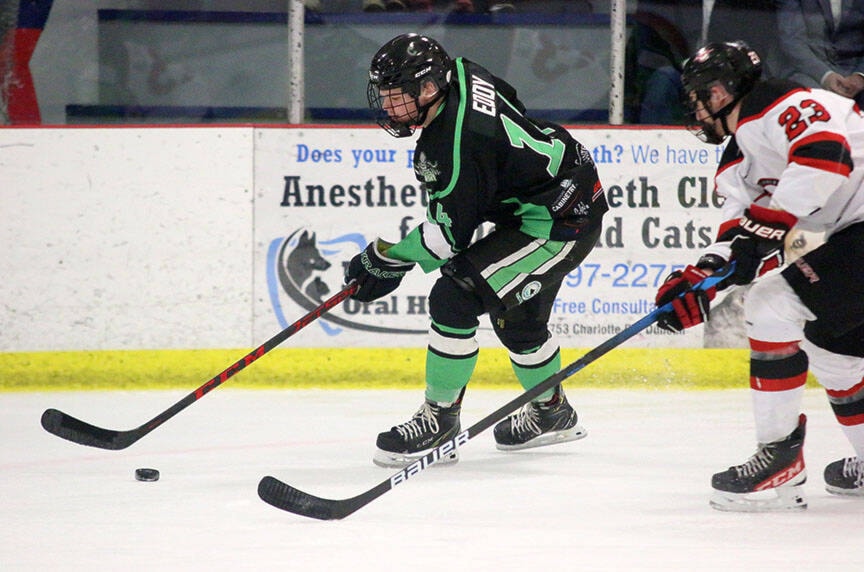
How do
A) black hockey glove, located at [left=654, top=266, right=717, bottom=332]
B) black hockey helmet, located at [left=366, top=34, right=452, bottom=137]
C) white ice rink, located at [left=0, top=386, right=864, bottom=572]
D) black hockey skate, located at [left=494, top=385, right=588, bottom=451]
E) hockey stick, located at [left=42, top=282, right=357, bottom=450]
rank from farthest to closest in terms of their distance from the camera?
black hockey skate, located at [left=494, top=385, right=588, bottom=451], hockey stick, located at [left=42, top=282, right=357, bottom=450], black hockey helmet, located at [left=366, top=34, right=452, bottom=137], black hockey glove, located at [left=654, top=266, right=717, bottom=332], white ice rink, located at [left=0, top=386, right=864, bottom=572]

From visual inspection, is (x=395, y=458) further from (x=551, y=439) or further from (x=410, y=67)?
(x=410, y=67)

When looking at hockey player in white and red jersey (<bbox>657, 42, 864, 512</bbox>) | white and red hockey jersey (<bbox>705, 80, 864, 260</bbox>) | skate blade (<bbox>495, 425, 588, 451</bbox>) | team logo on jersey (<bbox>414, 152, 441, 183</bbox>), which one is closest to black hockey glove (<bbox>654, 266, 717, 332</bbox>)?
hockey player in white and red jersey (<bbox>657, 42, 864, 512</bbox>)

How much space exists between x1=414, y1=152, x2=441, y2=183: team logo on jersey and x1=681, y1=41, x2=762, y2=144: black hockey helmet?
26.3 inches

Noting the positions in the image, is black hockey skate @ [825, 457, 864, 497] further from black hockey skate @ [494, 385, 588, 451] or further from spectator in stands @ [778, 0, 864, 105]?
spectator in stands @ [778, 0, 864, 105]

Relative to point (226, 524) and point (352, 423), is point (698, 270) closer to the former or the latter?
point (226, 524)

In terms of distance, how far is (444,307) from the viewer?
319 cm

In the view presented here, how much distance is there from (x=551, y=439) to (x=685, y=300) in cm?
99

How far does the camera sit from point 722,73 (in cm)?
265

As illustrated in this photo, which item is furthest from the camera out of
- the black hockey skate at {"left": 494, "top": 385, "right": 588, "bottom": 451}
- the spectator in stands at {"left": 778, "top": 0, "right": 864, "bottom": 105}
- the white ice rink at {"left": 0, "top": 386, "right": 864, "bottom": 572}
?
the spectator in stands at {"left": 778, "top": 0, "right": 864, "bottom": 105}

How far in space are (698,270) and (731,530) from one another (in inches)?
22.0

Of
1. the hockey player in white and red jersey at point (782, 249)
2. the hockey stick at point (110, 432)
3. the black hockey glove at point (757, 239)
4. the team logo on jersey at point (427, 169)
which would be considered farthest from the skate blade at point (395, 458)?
the black hockey glove at point (757, 239)

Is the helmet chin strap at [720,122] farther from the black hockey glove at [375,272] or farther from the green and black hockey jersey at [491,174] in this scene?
the black hockey glove at [375,272]

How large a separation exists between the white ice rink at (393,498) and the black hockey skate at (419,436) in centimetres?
6

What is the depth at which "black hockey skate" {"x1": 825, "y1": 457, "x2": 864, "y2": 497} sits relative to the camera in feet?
9.45
